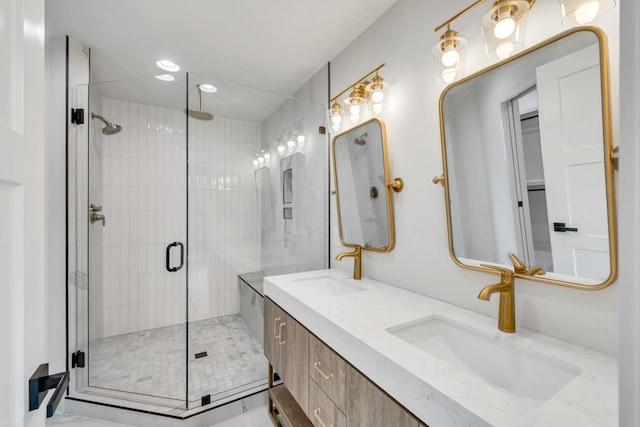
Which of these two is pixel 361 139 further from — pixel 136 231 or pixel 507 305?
pixel 136 231

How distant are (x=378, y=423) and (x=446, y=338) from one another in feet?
1.47

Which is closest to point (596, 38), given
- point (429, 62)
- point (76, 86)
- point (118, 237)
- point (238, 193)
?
point (429, 62)

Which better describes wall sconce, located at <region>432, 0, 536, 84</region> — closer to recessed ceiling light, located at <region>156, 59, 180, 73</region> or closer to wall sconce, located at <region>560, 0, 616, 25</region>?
wall sconce, located at <region>560, 0, 616, 25</region>

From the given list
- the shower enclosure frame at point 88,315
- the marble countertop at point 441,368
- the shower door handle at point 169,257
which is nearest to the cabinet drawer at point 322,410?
the marble countertop at point 441,368

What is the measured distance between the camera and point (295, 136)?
2.36m

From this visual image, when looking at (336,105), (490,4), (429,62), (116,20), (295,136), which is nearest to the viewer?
(490,4)

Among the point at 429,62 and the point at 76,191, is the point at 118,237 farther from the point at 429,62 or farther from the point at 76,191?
the point at 429,62

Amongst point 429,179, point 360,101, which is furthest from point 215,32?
point 429,179

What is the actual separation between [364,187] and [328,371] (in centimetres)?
110

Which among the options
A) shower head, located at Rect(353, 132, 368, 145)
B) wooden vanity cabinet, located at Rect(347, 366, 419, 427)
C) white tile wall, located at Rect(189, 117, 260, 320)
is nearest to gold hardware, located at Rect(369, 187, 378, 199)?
shower head, located at Rect(353, 132, 368, 145)

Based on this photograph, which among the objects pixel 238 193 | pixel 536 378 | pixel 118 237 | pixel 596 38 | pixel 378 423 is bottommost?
pixel 378 423

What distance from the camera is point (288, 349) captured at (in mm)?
1439

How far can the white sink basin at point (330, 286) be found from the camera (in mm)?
1547

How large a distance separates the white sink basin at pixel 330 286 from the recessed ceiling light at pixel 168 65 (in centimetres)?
203
